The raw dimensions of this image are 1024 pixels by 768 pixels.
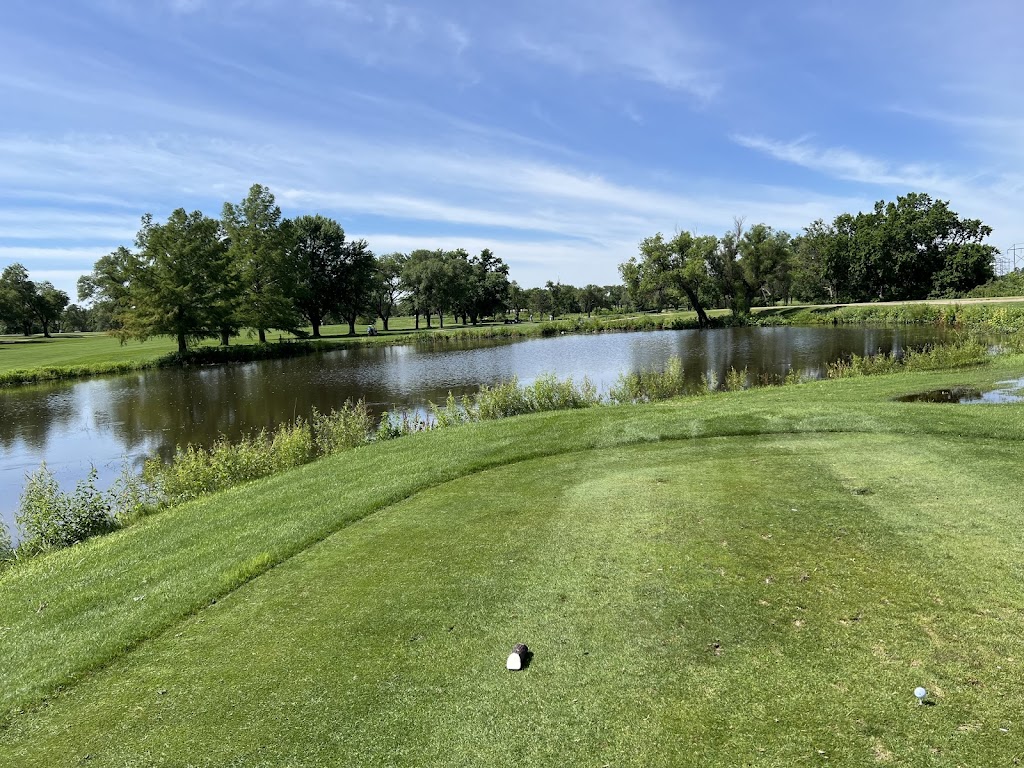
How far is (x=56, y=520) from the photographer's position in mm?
9828

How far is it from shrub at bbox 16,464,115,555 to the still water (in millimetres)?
3225

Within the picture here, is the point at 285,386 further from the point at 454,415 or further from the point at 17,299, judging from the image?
the point at 17,299

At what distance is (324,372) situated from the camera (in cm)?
3753

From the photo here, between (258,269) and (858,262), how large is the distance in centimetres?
7244

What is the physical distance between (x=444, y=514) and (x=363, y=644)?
3011 millimetres

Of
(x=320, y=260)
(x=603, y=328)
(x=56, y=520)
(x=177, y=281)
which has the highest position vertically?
(x=320, y=260)

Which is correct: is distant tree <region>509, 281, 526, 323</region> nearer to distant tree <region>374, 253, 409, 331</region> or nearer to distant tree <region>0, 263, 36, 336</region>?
distant tree <region>374, 253, 409, 331</region>

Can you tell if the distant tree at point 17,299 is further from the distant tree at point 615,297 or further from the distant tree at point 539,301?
the distant tree at point 615,297

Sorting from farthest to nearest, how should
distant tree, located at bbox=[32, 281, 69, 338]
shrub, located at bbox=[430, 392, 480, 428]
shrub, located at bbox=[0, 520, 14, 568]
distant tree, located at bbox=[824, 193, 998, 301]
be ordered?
distant tree, located at bbox=[32, 281, 69, 338] < distant tree, located at bbox=[824, 193, 998, 301] < shrub, located at bbox=[430, 392, 480, 428] < shrub, located at bbox=[0, 520, 14, 568]

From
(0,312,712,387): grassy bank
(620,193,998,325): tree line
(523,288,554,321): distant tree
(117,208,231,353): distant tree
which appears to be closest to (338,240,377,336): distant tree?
(0,312,712,387): grassy bank

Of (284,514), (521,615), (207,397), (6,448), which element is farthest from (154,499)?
(207,397)

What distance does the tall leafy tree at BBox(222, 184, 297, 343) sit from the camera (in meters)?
51.5

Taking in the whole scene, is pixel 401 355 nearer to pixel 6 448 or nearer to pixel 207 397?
pixel 207 397

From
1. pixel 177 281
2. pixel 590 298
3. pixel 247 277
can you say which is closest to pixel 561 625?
pixel 177 281
